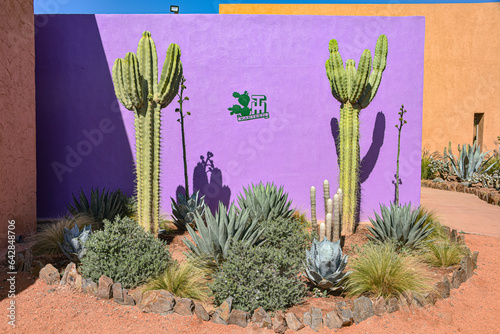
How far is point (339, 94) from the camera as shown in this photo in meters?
5.80

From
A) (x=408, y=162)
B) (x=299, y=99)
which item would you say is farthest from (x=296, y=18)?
(x=408, y=162)

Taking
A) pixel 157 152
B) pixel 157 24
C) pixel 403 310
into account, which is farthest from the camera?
pixel 157 24

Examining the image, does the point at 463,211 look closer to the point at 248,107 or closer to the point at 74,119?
the point at 248,107

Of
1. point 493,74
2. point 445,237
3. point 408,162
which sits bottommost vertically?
point 445,237

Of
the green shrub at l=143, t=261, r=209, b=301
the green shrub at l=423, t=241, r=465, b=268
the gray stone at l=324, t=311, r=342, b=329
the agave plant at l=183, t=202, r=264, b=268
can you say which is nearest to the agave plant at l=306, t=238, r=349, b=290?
the gray stone at l=324, t=311, r=342, b=329

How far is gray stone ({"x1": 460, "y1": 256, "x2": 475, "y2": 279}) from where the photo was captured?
4.13 m

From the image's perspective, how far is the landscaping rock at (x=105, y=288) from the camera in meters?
3.47

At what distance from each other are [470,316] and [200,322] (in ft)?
8.38

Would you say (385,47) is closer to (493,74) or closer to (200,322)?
(200,322)

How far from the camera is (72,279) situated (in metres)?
3.73

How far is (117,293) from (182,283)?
24.5 inches

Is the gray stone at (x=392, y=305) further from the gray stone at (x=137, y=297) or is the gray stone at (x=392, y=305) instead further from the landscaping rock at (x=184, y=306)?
the gray stone at (x=137, y=297)

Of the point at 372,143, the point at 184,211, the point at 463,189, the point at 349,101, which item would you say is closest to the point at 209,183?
the point at 184,211

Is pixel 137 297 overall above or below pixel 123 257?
below
